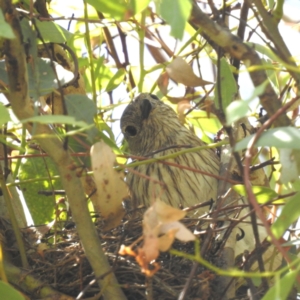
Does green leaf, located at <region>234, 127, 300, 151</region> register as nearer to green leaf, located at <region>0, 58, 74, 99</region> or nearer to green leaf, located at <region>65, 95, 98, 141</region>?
green leaf, located at <region>65, 95, 98, 141</region>

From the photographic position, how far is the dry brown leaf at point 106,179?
130 centimetres

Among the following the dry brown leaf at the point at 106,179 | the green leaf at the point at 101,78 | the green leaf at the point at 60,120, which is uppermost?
the green leaf at the point at 101,78

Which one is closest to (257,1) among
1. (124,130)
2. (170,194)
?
(170,194)

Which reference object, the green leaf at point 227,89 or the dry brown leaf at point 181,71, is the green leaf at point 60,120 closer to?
the dry brown leaf at point 181,71

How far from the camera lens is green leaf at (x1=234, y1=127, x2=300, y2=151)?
110 centimetres

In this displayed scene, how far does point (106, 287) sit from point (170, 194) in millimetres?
1064

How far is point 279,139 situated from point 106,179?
14.0 inches

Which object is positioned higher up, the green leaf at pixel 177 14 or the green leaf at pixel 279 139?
the green leaf at pixel 177 14

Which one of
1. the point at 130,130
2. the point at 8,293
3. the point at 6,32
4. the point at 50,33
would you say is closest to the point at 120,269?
the point at 8,293

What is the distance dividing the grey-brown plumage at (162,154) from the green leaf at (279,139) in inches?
46.7

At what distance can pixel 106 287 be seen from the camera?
1.59 m

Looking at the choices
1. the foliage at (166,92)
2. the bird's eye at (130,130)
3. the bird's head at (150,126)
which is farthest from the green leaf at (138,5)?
the bird's eye at (130,130)

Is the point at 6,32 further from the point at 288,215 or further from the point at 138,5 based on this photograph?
the point at 288,215

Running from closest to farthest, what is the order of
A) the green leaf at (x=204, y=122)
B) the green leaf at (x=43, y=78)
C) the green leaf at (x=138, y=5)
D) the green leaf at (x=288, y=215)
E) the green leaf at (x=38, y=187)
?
Answer: the green leaf at (x=138, y=5)
the green leaf at (x=288, y=215)
the green leaf at (x=43, y=78)
the green leaf at (x=38, y=187)
the green leaf at (x=204, y=122)
